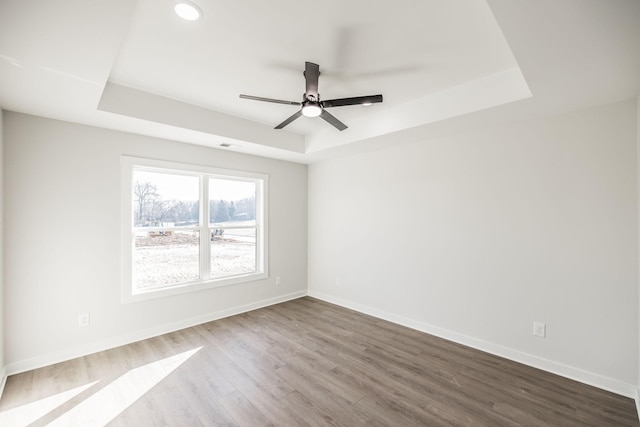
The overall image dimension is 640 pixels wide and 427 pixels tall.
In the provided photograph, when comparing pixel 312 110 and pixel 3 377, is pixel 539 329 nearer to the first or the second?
pixel 312 110

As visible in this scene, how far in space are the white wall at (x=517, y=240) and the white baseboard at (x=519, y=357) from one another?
10 mm

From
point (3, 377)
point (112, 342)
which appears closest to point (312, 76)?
point (112, 342)

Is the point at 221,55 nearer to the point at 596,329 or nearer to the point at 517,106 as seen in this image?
the point at 517,106

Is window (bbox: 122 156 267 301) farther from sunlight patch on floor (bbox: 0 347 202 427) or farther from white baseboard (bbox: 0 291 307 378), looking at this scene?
sunlight patch on floor (bbox: 0 347 202 427)

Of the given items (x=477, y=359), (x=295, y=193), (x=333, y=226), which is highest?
(x=295, y=193)

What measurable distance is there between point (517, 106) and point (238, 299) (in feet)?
13.7

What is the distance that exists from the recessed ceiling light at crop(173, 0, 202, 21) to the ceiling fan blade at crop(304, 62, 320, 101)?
76cm

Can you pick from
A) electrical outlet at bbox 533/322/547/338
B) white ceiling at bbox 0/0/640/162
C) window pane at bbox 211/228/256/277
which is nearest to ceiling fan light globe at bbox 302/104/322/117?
white ceiling at bbox 0/0/640/162

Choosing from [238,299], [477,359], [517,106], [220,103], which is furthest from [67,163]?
[477,359]

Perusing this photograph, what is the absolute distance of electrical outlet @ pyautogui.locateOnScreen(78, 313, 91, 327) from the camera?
3.02 meters

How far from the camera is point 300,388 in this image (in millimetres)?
2457

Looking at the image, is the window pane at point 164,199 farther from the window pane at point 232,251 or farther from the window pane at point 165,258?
the window pane at point 232,251

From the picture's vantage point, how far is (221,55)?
2.28 meters

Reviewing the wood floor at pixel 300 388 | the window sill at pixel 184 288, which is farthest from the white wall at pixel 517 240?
the window sill at pixel 184 288
